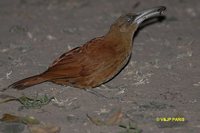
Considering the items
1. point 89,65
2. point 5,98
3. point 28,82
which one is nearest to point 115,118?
point 89,65

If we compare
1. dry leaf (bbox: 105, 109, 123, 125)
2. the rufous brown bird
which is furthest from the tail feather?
dry leaf (bbox: 105, 109, 123, 125)

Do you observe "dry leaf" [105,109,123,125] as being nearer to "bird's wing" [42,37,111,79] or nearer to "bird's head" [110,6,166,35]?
"bird's wing" [42,37,111,79]

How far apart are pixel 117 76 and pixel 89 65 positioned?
90 cm

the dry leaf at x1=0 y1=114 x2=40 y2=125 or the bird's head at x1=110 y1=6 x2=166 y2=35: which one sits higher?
the bird's head at x1=110 y1=6 x2=166 y2=35

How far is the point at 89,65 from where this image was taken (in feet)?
21.7

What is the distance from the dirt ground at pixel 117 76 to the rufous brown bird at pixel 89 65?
182 millimetres

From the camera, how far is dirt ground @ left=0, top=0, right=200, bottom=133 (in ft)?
19.8

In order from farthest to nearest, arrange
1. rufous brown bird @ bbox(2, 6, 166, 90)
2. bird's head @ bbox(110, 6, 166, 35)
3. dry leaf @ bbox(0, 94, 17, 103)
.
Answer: bird's head @ bbox(110, 6, 166, 35), rufous brown bird @ bbox(2, 6, 166, 90), dry leaf @ bbox(0, 94, 17, 103)

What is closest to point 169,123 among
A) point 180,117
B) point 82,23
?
point 180,117

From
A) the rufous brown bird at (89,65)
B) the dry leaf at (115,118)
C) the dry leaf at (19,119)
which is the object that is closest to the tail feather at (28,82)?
the rufous brown bird at (89,65)

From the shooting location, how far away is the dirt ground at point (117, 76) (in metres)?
6.04

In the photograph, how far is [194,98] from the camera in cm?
653

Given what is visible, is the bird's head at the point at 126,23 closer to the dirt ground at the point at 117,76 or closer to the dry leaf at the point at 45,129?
the dirt ground at the point at 117,76

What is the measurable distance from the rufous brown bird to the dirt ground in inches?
7.2
